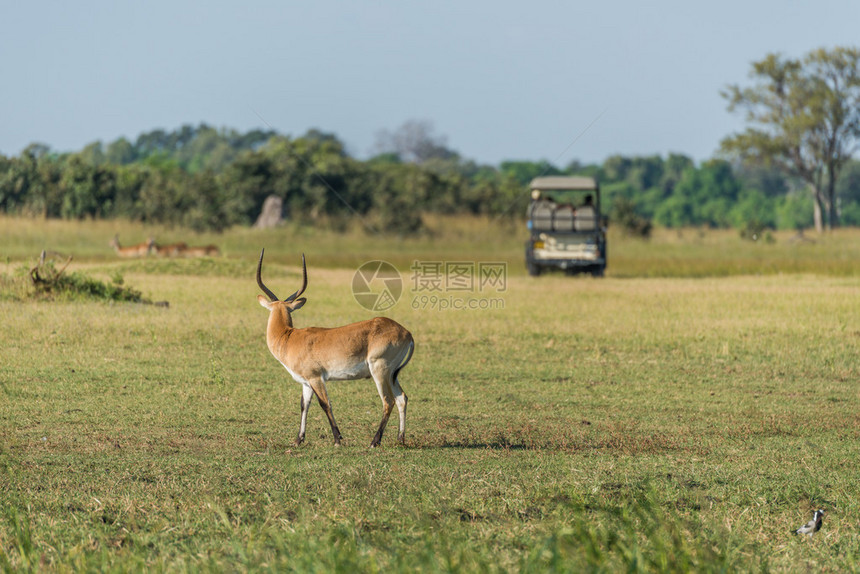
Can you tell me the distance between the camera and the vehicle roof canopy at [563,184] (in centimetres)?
2764

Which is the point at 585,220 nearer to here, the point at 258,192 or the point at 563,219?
the point at 563,219

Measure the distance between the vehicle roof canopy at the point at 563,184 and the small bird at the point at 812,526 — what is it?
21.9 meters

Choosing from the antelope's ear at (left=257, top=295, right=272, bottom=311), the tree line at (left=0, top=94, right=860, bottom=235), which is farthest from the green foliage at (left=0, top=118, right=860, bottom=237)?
the antelope's ear at (left=257, top=295, right=272, bottom=311)

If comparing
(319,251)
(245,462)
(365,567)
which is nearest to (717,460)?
(245,462)

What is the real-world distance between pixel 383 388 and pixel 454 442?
88cm

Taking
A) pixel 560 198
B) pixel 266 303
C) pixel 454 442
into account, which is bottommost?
pixel 454 442

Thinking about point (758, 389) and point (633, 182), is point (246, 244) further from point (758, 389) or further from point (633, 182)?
point (633, 182)
